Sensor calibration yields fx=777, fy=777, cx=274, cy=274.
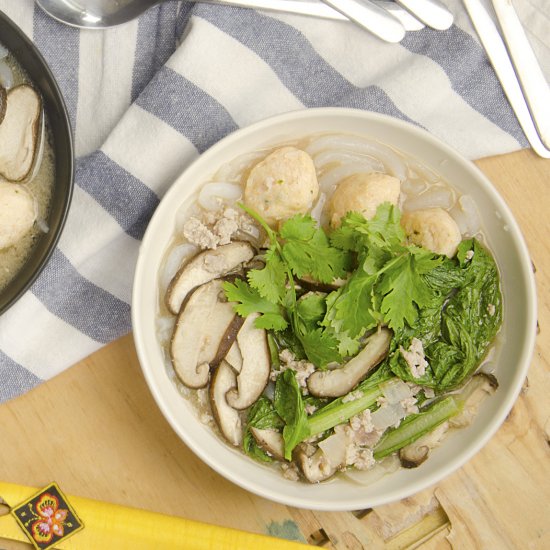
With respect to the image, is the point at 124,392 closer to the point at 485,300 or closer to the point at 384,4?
the point at 485,300

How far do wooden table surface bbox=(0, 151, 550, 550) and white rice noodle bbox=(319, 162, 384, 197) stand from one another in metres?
0.37

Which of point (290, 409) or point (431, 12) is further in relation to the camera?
point (431, 12)

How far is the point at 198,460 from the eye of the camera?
7.07ft

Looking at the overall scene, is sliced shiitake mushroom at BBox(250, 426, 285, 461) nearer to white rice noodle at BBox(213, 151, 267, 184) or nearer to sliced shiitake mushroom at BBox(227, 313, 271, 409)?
sliced shiitake mushroom at BBox(227, 313, 271, 409)

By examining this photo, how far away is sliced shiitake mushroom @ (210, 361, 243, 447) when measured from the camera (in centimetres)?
199

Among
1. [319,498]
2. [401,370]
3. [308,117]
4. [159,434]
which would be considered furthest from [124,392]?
[308,117]

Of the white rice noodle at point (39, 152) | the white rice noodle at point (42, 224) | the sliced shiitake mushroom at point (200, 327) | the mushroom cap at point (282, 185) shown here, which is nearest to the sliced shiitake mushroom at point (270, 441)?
the sliced shiitake mushroom at point (200, 327)

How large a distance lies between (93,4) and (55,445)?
122 centimetres

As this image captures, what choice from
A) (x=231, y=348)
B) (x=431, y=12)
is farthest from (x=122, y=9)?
(x=231, y=348)

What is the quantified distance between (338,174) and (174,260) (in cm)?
48

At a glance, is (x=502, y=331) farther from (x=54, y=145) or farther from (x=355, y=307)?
(x=54, y=145)

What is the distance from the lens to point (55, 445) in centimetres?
215

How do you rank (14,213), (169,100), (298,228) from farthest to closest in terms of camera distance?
1. (169,100)
2. (14,213)
3. (298,228)

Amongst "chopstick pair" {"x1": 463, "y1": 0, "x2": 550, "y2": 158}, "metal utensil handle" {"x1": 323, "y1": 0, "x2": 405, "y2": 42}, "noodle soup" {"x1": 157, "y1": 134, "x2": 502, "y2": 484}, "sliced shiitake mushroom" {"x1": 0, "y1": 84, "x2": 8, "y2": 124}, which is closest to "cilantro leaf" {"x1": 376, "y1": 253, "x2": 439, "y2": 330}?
"noodle soup" {"x1": 157, "y1": 134, "x2": 502, "y2": 484}
